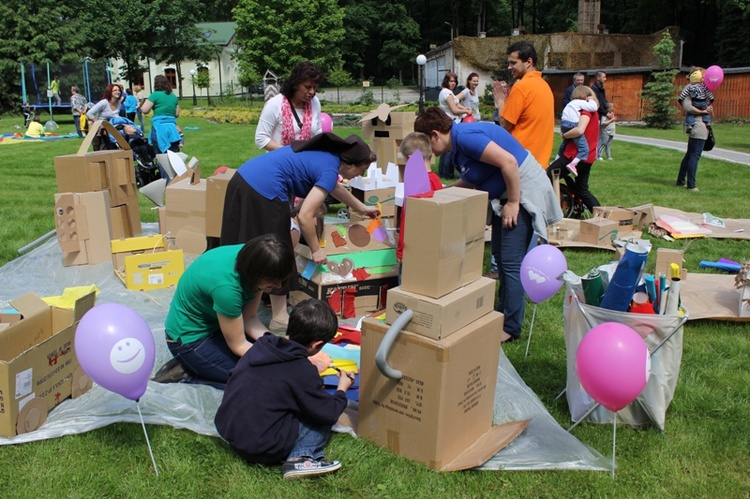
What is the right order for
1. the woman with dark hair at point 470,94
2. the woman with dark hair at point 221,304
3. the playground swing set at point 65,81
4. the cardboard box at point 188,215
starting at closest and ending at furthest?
the woman with dark hair at point 221,304 → the cardboard box at point 188,215 → the woman with dark hair at point 470,94 → the playground swing set at point 65,81

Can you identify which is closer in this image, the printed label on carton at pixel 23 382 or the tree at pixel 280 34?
the printed label on carton at pixel 23 382

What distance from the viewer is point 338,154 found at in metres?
3.99

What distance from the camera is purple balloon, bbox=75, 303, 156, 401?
101 inches

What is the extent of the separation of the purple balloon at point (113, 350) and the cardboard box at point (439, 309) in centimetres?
107

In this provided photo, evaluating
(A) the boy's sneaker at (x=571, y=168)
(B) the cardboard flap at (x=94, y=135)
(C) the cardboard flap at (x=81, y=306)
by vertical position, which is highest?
(B) the cardboard flap at (x=94, y=135)

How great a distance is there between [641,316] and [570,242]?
145 inches

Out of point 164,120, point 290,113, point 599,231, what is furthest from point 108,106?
point 599,231

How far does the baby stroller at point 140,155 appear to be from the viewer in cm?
951

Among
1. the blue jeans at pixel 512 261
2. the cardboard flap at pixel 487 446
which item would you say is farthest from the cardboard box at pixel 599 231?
the cardboard flap at pixel 487 446

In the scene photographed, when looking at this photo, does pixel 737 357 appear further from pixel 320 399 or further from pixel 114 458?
pixel 114 458

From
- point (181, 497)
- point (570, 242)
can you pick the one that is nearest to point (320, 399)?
point (181, 497)

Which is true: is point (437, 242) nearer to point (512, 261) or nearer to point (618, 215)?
point (512, 261)

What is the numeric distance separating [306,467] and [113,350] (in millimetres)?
945

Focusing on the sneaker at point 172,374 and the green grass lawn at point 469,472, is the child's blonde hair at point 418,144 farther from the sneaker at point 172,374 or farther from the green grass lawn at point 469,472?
the sneaker at point 172,374
